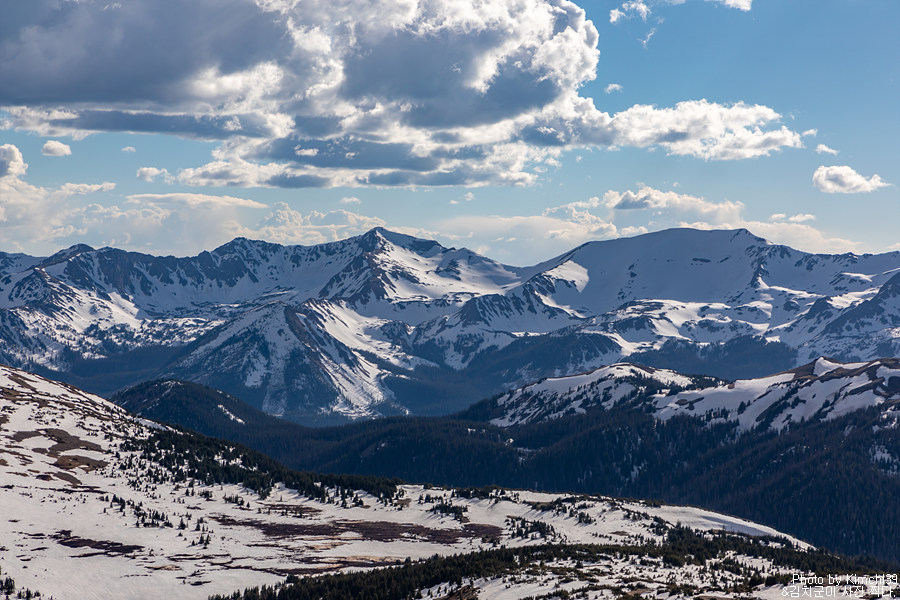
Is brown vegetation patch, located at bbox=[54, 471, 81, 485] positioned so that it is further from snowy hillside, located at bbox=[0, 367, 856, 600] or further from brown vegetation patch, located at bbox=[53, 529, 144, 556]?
brown vegetation patch, located at bbox=[53, 529, 144, 556]

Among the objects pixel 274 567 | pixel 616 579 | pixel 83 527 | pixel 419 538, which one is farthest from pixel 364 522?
pixel 616 579

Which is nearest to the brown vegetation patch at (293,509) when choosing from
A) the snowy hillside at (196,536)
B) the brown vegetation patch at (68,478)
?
the snowy hillside at (196,536)

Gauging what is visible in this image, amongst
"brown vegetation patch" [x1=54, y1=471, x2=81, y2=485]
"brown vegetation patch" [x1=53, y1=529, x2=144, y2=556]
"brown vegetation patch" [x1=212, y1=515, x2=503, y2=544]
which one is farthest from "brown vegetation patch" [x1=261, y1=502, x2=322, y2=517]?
"brown vegetation patch" [x1=53, y1=529, x2=144, y2=556]

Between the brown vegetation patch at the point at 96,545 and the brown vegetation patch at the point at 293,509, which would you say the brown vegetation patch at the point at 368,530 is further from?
the brown vegetation patch at the point at 96,545

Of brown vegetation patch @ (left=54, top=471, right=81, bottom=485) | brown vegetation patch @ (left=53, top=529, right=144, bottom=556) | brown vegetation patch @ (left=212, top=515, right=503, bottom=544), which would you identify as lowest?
brown vegetation patch @ (left=212, top=515, right=503, bottom=544)

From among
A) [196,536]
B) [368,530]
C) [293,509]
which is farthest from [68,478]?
[368,530]
